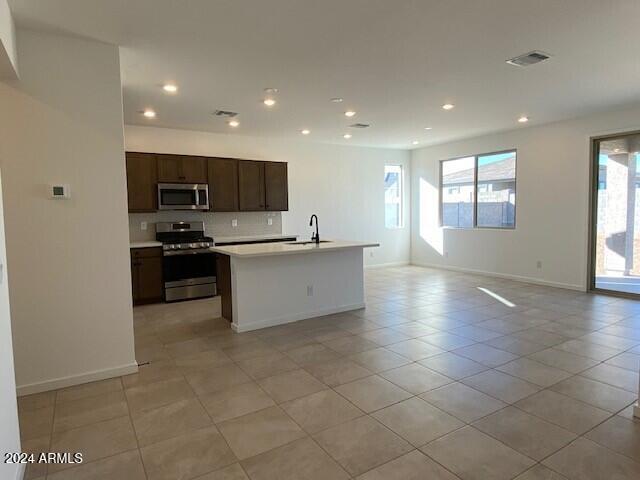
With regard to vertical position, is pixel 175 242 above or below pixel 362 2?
below

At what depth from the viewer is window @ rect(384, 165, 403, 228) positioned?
902 centimetres

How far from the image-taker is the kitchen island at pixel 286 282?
4398 millimetres

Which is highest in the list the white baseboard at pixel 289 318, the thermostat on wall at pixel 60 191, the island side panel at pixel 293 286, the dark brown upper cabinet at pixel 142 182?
the dark brown upper cabinet at pixel 142 182

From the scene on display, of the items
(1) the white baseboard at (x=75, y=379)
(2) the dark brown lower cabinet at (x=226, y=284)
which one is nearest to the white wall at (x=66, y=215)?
(1) the white baseboard at (x=75, y=379)

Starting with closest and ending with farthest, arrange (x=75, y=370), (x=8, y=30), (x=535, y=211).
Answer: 1. (x=8, y=30)
2. (x=75, y=370)
3. (x=535, y=211)

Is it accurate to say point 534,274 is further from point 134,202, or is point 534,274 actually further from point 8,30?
point 8,30

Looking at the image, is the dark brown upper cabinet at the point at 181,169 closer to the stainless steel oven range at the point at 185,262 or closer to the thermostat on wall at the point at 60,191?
the stainless steel oven range at the point at 185,262

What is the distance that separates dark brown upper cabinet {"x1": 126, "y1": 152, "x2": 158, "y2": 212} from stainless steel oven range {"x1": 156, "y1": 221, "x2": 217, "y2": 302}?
1.53 ft

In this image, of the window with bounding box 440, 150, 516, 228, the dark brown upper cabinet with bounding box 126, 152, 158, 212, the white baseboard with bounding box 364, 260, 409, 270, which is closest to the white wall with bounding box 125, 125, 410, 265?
the white baseboard with bounding box 364, 260, 409, 270

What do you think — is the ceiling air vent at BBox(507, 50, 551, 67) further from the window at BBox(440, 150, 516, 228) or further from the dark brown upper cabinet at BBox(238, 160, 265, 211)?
the dark brown upper cabinet at BBox(238, 160, 265, 211)

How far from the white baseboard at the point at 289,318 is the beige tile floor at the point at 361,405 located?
0.12 m

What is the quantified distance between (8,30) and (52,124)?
644mm

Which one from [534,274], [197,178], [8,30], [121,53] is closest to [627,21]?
[121,53]

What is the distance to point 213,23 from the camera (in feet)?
9.48
